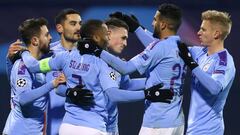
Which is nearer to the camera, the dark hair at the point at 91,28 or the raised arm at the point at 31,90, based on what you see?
the dark hair at the point at 91,28

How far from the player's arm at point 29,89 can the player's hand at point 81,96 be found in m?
0.36

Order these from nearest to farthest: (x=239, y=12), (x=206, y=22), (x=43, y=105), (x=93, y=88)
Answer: (x=93, y=88) → (x=206, y=22) → (x=43, y=105) → (x=239, y=12)

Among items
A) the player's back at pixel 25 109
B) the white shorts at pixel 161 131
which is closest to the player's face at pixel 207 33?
the white shorts at pixel 161 131

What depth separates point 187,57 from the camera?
631cm

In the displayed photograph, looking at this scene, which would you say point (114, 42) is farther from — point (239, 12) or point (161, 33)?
point (239, 12)

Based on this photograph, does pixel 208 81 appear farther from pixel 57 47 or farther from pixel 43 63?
pixel 57 47

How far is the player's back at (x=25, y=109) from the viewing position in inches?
271

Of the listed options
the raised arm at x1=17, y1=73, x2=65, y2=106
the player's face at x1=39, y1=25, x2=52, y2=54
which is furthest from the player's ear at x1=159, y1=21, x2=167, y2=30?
the player's face at x1=39, y1=25, x2=52, y2=54

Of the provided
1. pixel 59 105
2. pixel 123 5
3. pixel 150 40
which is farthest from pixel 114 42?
pixel 123 5

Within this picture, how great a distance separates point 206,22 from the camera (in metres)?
6.65

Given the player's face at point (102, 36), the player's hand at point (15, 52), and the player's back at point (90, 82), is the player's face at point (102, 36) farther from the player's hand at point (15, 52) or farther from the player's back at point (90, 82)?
the player's hand at point (15, 52)

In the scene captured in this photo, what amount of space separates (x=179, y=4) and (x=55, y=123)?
275 cm

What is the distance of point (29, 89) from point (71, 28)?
3.79 feet

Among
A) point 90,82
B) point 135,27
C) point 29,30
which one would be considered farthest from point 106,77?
point 29,30
